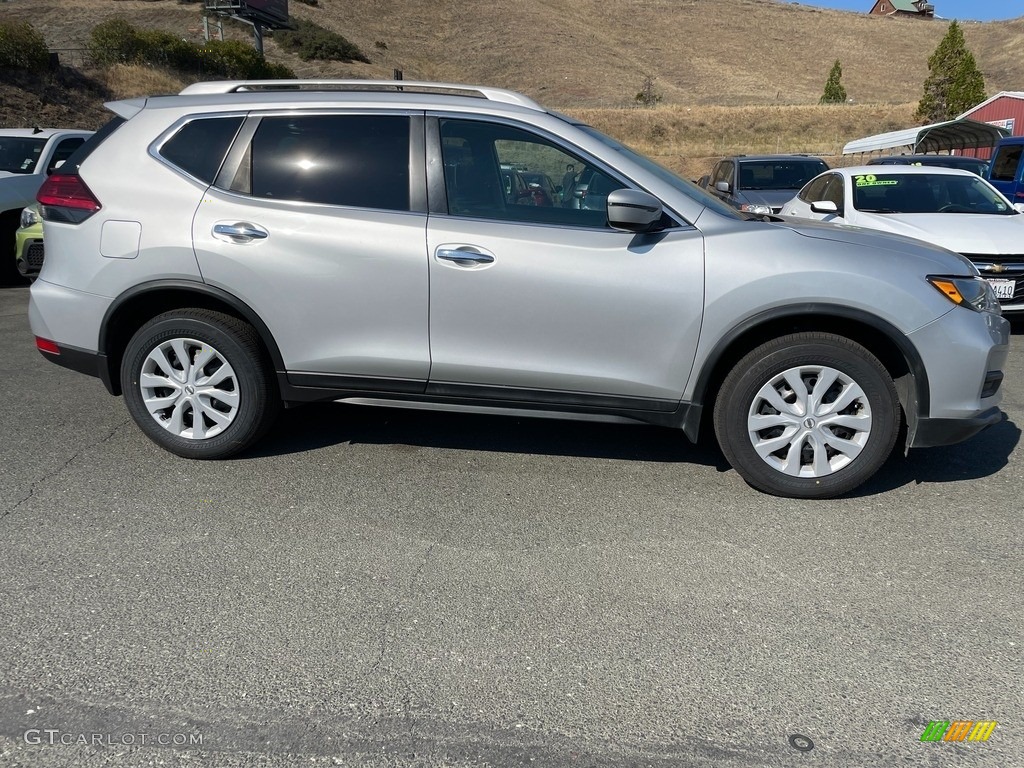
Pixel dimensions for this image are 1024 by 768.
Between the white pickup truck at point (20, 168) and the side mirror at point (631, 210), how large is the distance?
8.75m

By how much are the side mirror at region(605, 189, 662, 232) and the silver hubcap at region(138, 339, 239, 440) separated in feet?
6.89

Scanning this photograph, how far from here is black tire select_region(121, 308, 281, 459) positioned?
14.0ft

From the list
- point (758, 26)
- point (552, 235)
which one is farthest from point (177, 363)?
point (758, 26)

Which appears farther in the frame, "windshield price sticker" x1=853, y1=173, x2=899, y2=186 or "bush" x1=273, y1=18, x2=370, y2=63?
"bush" x1=273, y1=18, x2=370, y2=63

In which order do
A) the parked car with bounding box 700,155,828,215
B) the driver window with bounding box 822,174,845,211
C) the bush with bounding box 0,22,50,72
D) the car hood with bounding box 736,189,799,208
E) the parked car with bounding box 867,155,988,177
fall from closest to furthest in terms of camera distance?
the driver window with bounding box 822,174,845,211 < the car hood with bounding box 736,189,799,208 < the parked car with bounding box 700,155,828,215 < the parked car with bounding box 867,155,988,177 < the bush with bounding box 0,22,50,72

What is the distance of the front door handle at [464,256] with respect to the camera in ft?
12.9

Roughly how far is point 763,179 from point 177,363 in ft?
36.7

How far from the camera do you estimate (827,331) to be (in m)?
3.97

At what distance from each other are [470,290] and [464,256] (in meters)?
0.16

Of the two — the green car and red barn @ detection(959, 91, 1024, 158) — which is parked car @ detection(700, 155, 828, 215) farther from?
red barn @ detection(959, 91, 1024, 158)

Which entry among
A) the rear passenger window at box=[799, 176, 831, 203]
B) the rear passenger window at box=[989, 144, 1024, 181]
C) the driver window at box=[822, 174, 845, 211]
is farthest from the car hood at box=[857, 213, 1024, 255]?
the rear passenger window at box=[989, 144, 1024, 181]

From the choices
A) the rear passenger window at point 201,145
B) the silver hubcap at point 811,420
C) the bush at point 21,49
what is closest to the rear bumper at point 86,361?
the rear passenger window at point 201,145

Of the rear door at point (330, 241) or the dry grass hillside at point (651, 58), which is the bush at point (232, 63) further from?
the rear door at point (330, 241)

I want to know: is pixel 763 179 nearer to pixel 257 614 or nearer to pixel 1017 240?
pixel 1017 240
